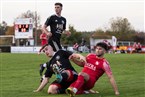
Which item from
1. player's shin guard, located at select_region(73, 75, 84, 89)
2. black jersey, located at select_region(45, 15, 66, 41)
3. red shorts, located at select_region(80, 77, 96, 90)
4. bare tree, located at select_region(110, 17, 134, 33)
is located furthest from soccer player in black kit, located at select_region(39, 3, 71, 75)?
bare tree, located at select_region(110, 17, 134, 33)

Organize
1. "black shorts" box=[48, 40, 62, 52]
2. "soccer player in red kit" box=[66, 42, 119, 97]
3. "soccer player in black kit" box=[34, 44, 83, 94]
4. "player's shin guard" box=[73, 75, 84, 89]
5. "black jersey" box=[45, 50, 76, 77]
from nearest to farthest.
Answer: "player's shin guard" box=[73, 75, 84, 89] → "soccer player in red kit" box=[66, 42, 119, 97] → "soccer player in black kit" box=[34, 44, 83, 94] → "black jersey" box=[45, 50, 76, 77] → "black shorts" box=[48, 40, 62, 52]

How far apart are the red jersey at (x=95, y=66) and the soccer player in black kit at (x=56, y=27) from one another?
1456 mm

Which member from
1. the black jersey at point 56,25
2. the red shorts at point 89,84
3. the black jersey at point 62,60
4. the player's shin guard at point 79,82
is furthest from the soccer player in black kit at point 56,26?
the player's shin guard at point 79,82

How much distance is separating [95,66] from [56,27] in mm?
2138

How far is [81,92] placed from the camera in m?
9.82

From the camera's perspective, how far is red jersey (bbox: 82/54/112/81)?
944cm

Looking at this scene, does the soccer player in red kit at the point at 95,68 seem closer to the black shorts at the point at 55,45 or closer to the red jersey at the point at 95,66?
the red jersey at the point at 95,66

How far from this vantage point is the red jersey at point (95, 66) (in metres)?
9.44

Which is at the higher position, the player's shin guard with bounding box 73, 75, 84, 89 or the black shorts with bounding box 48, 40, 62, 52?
the black shorts with bounding box 48, 40, 62, 52

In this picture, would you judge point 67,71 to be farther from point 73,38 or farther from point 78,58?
point 73,38

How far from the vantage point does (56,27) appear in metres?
11.2

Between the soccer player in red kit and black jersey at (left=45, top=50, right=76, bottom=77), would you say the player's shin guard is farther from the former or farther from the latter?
black jersey at (left=45, top=50, right=76, bottom=77)

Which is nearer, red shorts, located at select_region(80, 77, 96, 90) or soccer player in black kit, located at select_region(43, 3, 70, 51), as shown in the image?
red shorts, located at select_region(80, 77, 96, 90)

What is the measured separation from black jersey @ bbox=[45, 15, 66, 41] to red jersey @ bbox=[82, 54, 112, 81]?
5.86 ft
